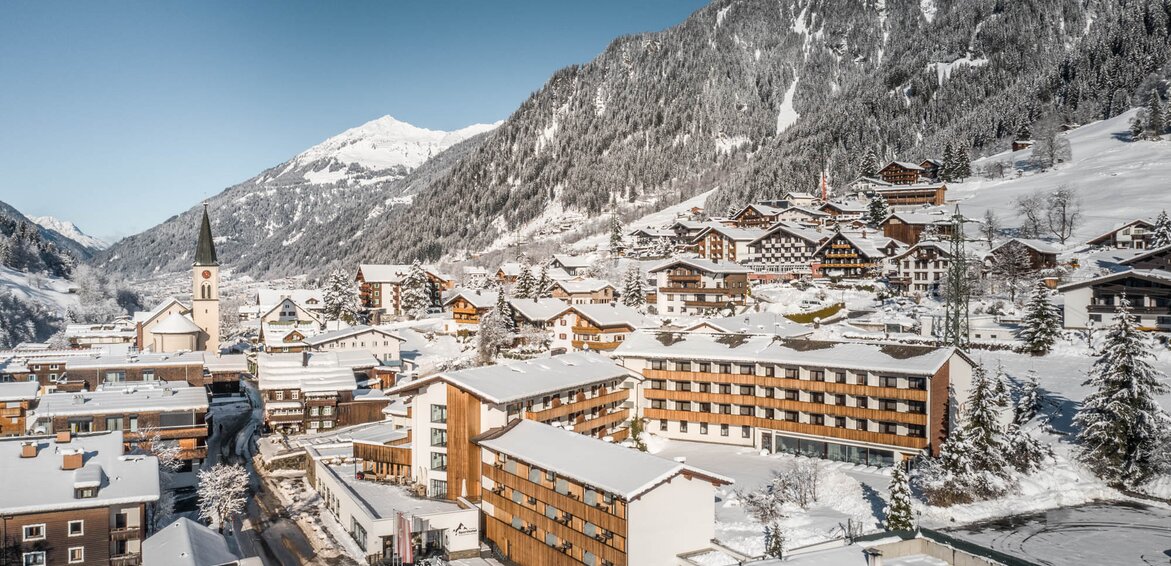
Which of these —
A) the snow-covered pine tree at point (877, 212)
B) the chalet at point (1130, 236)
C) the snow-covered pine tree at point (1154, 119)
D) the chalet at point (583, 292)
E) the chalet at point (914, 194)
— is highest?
the snow-covered pine tree at point (1154, 119)

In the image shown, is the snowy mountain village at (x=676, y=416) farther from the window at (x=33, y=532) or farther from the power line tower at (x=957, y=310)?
the power line tower at (x=957, y=310)

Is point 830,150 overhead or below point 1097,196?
overhead

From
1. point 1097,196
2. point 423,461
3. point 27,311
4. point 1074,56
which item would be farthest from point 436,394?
point 1074,56

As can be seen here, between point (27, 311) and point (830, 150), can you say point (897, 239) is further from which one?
point (27, 311)

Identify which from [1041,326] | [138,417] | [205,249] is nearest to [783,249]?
[1041,326]

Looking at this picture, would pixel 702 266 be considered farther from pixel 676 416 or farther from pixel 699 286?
pixel 676 416

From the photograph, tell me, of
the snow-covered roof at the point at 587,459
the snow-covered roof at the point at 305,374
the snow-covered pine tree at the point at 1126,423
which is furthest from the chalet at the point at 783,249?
the snow-covered roof at the point at 587,459
